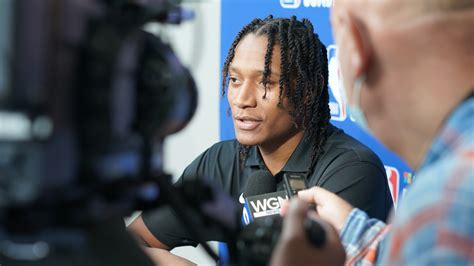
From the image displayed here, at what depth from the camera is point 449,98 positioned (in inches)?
28.9

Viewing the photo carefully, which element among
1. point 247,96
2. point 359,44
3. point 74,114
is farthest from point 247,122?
point 74,114

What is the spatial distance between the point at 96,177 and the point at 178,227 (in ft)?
4.90

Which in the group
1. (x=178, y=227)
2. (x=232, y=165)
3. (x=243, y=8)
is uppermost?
(x=243, y=8)

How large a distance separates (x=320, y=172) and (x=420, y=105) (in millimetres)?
1370

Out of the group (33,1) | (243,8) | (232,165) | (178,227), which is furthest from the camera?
(243,8)

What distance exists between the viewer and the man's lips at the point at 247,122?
2.20 metres

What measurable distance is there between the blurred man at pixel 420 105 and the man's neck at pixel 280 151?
1359 millimetres

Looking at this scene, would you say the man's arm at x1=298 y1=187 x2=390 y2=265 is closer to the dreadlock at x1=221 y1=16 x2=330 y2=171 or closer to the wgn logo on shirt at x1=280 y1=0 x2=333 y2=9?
the dreadlock at x1=221 y1=16 x2=330 y2=171

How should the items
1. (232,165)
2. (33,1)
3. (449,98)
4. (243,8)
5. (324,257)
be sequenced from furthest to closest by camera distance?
(243,8) < (232,165) < (324,257) < (449,98) < (33,1)

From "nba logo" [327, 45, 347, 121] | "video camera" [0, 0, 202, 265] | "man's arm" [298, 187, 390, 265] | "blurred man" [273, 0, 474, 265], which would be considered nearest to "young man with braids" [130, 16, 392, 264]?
"nba logo" [327, 45, 347, 121]

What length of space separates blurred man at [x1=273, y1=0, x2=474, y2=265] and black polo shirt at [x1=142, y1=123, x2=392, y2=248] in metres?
1.14

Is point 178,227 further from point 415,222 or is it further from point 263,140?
point 415,222

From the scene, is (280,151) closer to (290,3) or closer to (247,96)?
(247,96)

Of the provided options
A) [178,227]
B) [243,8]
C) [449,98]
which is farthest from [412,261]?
[243,8]
